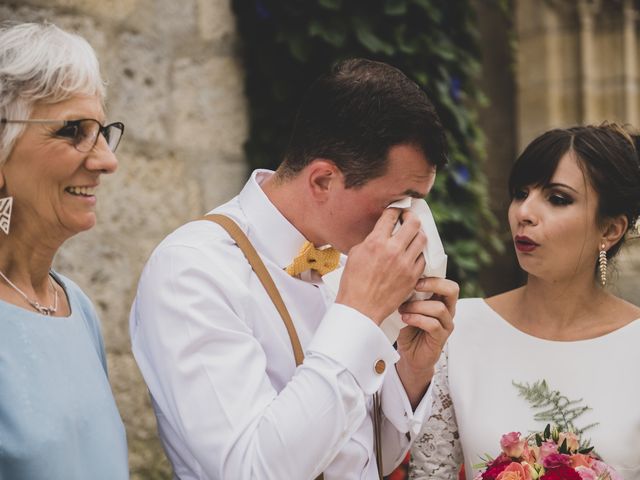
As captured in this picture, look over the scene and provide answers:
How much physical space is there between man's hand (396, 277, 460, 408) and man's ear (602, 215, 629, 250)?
3.08 ft

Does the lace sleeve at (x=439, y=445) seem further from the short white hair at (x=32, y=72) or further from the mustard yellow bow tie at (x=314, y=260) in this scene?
the short white hair at (x=32, y=72)

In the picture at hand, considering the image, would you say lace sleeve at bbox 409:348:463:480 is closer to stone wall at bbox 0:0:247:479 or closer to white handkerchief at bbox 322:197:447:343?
white handkerchief at bbox 322:197:447:343

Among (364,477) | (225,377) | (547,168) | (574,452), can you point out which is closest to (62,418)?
(225,377)

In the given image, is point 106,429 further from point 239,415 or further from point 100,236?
point 100,236

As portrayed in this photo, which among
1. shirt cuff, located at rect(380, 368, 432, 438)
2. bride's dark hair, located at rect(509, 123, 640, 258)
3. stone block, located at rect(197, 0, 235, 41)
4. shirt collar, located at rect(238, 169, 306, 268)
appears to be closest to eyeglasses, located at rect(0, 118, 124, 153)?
shirt collar, located at rect(238, 169, 306, 268)

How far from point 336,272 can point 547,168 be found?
0.91 metres

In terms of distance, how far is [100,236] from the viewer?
3336 mm

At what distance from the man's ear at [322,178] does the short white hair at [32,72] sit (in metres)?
0.66

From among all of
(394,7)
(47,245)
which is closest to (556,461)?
(47,245)

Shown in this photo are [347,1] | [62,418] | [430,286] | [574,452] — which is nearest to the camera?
[62,418]

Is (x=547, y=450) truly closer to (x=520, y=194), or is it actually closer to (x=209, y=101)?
(x=520, y=194)

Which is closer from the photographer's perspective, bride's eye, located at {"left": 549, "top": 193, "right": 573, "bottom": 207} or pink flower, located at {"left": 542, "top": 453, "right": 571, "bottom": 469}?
pink flower, located at {"left": 542, "top": 453, "right": 571, "bottom": 469}

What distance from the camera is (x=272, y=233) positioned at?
7.75 ft

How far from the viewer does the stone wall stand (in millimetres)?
3338
